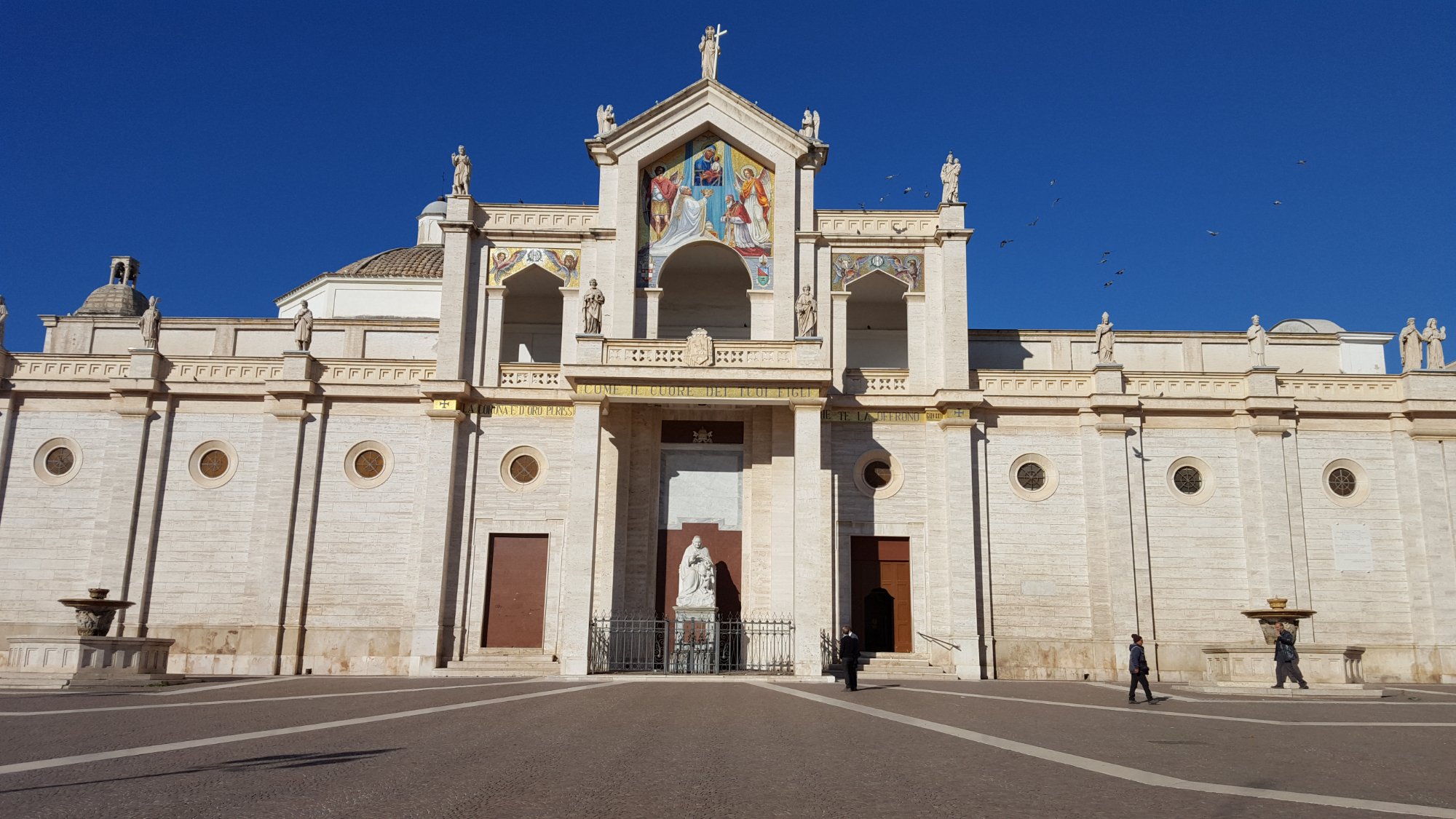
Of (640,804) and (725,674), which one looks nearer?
(640,804)

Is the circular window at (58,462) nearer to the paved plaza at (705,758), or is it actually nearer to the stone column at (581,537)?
the paved plaza at (705,758)

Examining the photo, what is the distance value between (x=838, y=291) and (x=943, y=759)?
74.6ft

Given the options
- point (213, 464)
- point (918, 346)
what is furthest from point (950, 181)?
point (213, 464)

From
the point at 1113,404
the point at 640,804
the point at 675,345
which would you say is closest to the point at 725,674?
the point at 675,345

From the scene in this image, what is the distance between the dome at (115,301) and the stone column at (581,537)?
23.5 m

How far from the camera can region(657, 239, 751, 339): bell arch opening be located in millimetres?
Result: 35188

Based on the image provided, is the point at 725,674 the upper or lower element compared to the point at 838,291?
lower

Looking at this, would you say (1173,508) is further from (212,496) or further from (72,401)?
(72,401)

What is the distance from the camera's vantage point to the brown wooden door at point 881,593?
1206 inches

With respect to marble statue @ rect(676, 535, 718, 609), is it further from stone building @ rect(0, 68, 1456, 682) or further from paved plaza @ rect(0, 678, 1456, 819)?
paved plaza @ rect(0, 678, 1456, 819)

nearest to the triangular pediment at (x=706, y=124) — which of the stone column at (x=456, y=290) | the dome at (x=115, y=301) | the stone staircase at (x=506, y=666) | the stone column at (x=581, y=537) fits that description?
the stone column at (x=456, y=290)

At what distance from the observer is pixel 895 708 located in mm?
18078

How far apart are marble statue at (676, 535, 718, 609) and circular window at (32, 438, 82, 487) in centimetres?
1877

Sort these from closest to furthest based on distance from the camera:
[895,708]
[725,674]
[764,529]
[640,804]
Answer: [640,804] → [895,708] → [725,674] → [764,529]
